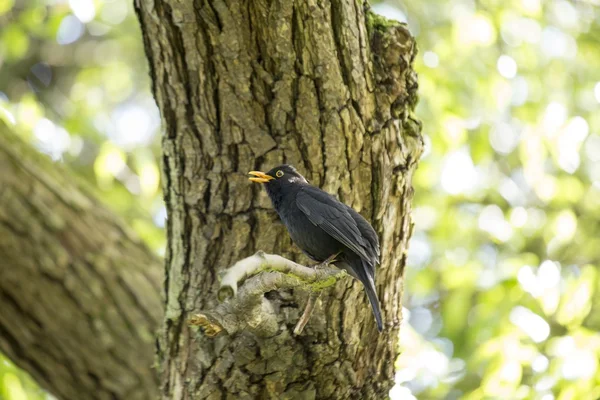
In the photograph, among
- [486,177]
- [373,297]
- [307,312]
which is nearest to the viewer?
[307,312]

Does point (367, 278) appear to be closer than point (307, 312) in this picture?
No

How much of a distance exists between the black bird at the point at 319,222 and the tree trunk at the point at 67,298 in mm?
1330

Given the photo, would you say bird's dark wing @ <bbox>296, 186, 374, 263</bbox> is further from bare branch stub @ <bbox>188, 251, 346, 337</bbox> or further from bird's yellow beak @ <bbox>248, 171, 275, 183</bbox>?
bare branch stub @ <bbox>188, 251, 346, 337</bbox>

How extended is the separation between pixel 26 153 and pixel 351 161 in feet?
7.09

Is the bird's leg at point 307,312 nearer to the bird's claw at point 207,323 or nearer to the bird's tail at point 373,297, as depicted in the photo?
the bird's tail at point 373,297

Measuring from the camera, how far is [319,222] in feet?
10.2

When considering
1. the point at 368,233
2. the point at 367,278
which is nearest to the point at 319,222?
the point at 368,233

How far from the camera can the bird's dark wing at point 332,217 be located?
2.96 meters

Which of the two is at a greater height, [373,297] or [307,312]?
[373,297]

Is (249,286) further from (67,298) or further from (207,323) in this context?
(67,298)

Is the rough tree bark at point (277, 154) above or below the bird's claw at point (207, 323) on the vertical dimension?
above

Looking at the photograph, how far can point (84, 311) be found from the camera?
13.0 ft

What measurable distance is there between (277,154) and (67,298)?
5.26 feet

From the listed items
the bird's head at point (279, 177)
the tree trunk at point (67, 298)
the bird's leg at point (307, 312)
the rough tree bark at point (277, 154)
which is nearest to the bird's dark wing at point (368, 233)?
the rough tree bark at point (277, 154)
